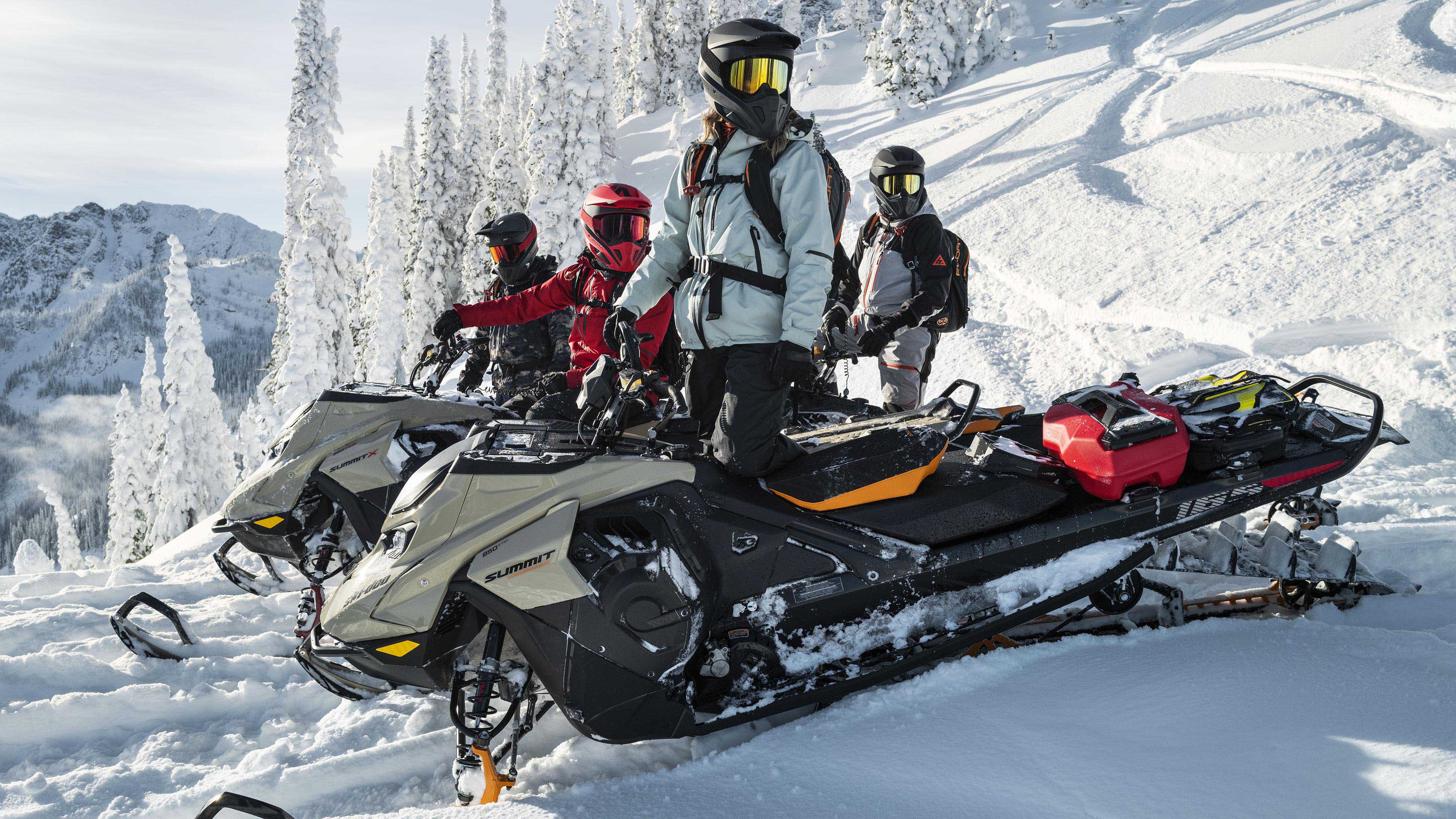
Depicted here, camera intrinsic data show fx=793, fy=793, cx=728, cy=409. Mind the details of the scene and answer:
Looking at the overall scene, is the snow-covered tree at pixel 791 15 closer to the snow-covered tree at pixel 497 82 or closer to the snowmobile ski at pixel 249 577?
the snow-covered tree at pixel 497 82

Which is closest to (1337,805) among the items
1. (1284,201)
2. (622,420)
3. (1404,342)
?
(622,420)

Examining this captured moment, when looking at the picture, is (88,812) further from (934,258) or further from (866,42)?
(866,42)

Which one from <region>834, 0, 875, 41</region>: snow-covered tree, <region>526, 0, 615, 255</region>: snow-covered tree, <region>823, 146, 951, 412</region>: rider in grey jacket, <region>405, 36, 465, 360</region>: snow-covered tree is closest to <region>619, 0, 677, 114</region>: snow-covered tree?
<region>834, 0, 875, 41</region>: snow-covered tree

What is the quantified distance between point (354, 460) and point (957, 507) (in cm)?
292

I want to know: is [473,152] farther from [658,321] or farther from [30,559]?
[658,321]

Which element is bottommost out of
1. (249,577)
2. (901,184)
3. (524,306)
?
(249,577)

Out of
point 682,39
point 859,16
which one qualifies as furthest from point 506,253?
point 859,16

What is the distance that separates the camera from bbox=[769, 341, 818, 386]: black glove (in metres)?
2.61

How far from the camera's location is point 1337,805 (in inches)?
79.3

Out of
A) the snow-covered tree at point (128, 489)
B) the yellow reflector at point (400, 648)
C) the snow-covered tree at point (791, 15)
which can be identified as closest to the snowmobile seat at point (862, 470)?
the yellow reflector at point (400, 648)

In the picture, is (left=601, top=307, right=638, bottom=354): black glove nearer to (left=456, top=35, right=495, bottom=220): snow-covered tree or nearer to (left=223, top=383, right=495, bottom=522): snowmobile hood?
(left=223, top=383, right=495, bottom=522): snowmobile hood

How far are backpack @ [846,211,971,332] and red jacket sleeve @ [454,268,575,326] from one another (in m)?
2.06

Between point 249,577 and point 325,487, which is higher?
point 325,487

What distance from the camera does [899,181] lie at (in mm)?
4699
